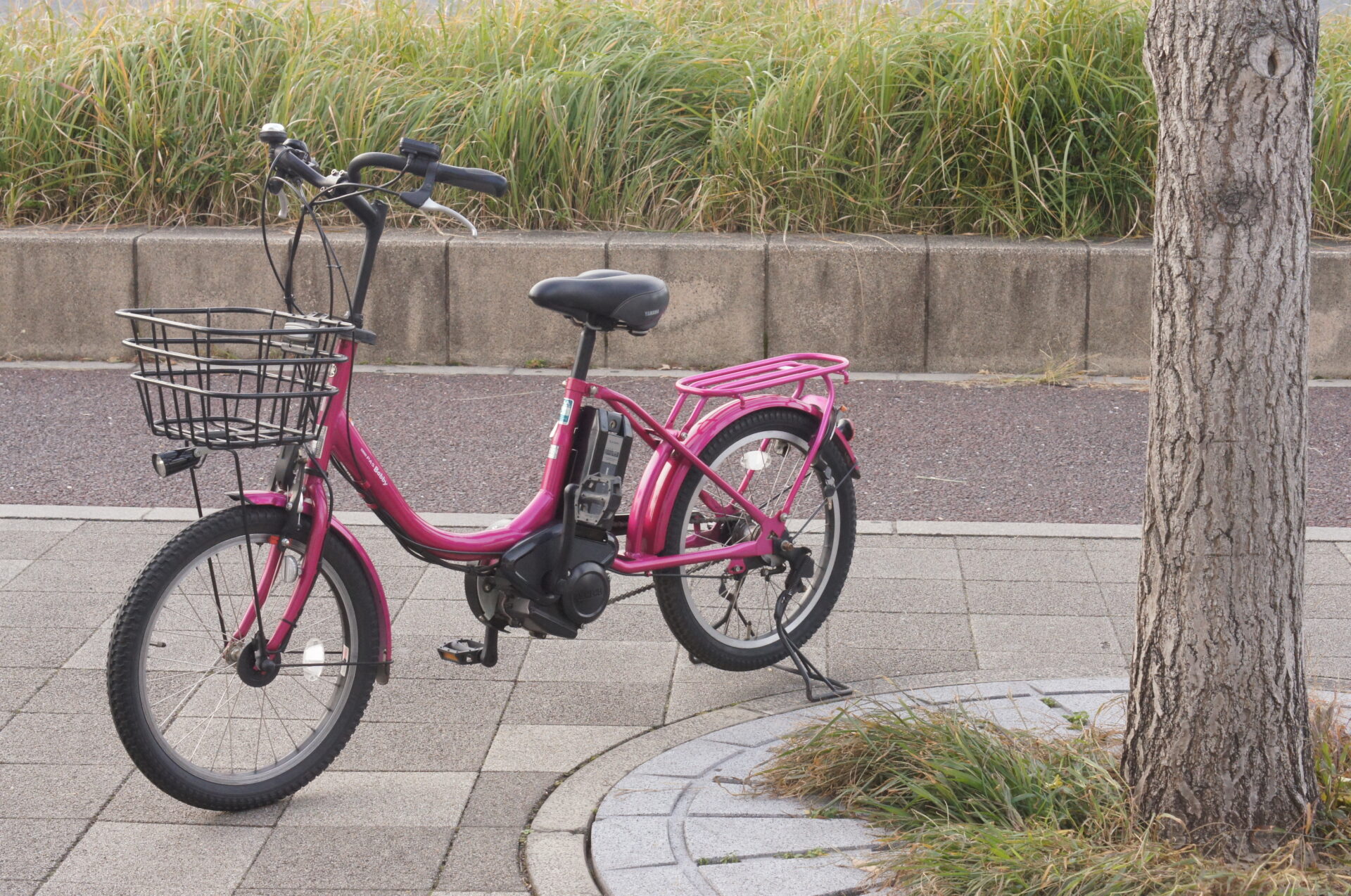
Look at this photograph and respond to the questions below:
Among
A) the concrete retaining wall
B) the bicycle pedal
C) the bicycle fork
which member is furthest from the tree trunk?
the concrete retaining wall

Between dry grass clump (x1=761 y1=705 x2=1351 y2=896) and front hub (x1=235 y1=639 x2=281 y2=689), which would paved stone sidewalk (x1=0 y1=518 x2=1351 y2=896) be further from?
dry grass clump (x1=761 y1=705 x2=1351 y2=896)

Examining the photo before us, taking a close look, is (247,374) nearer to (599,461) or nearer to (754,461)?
(599,461)

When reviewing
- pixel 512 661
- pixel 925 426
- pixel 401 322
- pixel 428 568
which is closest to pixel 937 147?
pixel 925 426

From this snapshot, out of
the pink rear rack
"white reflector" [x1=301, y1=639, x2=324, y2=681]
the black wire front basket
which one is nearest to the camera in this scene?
the black wire front basket

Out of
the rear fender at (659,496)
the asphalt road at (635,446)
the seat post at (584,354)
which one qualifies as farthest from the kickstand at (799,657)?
the asphalt road at (635,446)

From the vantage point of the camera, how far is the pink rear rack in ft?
13.2

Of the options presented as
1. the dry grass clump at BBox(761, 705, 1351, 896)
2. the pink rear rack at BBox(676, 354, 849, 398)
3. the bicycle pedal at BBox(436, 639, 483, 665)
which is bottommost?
the dry grass clump at BBox(761, 705, 1351, 896)

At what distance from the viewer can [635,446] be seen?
727 cm

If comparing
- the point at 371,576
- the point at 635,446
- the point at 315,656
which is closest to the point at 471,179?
the point at 371,576

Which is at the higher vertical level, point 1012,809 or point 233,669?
point 233,669

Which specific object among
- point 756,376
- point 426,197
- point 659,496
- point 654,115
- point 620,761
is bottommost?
point 620,761

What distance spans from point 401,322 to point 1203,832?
229 inches

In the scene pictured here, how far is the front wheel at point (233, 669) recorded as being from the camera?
333cm

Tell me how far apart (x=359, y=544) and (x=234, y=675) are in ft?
1.48
